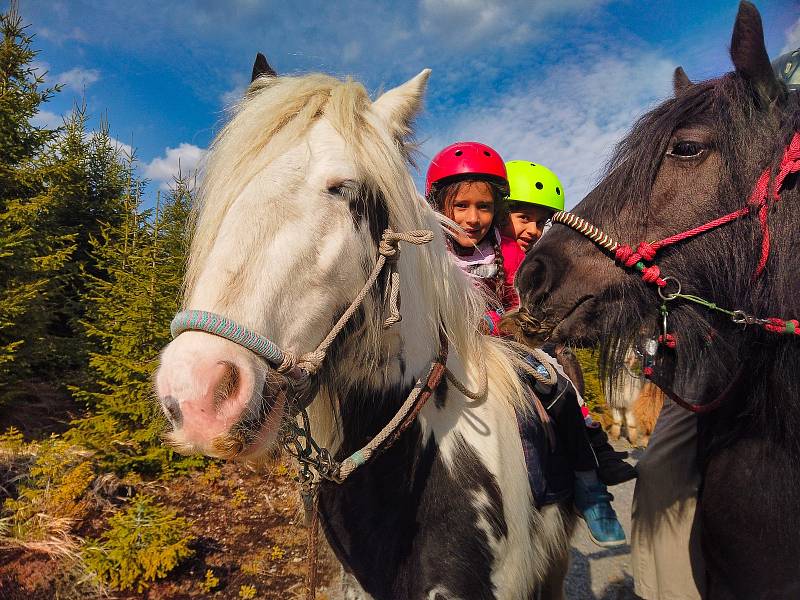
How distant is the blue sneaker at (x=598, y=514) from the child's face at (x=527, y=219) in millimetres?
2550

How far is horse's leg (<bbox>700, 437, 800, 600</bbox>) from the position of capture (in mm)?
1554

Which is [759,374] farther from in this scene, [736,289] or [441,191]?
[441,191]

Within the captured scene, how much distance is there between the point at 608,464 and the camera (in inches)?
96.1

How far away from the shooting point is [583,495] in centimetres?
223

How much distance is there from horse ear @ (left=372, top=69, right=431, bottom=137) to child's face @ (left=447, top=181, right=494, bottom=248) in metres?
1.11

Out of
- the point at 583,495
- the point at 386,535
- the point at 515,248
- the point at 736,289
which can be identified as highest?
the point at 515,248

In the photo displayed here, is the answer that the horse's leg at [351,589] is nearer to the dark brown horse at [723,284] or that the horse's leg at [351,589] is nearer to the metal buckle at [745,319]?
the dark brown horse at [723,284]

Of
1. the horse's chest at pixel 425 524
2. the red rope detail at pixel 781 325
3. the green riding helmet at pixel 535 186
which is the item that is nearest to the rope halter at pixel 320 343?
the horse's chest at pixel 425 524

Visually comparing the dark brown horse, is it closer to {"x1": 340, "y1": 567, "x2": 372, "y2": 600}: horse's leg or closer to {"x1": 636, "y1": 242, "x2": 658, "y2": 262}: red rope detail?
{"x1": 636, "y1": 242, "x2": 658, "y2": 262}: red rope detail

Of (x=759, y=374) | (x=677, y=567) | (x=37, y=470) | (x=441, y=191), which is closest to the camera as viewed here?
(x=759, y=374)

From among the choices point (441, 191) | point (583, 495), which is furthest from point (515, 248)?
point (583, 495)

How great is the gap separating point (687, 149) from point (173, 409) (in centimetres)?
181

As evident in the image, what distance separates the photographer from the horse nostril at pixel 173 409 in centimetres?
98

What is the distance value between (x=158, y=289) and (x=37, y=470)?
276 cm
